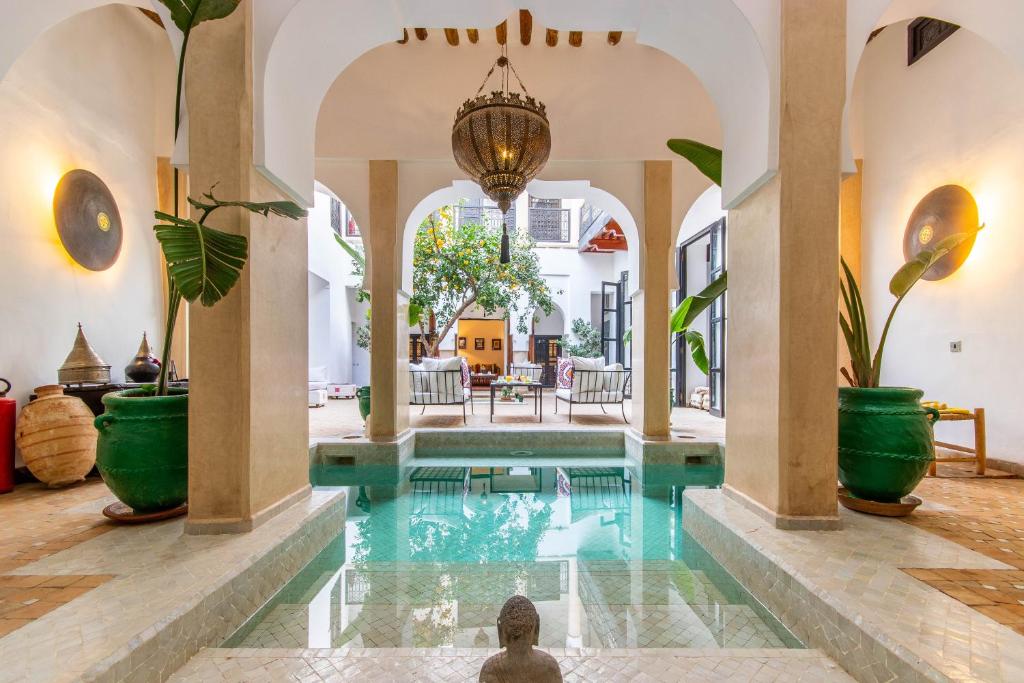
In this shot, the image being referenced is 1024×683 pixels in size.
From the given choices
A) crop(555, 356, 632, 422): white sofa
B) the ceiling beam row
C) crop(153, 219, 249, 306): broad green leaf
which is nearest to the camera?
crop(153, 219, 249, 306): broad green leaf

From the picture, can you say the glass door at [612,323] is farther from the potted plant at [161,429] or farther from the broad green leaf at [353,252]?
the potted plant at [161,429]

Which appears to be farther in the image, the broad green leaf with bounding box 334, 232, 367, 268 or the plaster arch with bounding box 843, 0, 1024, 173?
the broad green leaf with bounding box 334, 232, 367, 268

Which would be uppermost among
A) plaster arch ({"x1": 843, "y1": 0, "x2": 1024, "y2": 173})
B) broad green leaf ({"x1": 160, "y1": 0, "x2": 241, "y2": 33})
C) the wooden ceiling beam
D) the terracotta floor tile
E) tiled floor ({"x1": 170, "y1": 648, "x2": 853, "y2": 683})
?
the wooden ceiling beam

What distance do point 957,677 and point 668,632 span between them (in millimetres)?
1108

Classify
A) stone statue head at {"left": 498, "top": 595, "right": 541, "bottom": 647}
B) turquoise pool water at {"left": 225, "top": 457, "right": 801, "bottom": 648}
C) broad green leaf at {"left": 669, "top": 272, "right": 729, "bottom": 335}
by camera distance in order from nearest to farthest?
stone statue head at {"left": 498, "top": 595, "right": 541, "bottom": 647} < turquoise pool water at {"left": 225, "top": 457, "right": 801, "bottom": 648} < broad green leaf at {"left": 669, "top": 272, "right": 729, "bottom": 335}

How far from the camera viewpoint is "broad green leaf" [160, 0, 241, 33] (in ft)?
8.07

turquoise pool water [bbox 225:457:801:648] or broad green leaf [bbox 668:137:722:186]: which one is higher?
broad green leaf [bbox 668:137:722:186]

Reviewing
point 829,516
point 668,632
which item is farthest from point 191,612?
point 829,516

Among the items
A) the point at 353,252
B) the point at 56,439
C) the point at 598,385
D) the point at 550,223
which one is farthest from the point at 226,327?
the point at 550,223

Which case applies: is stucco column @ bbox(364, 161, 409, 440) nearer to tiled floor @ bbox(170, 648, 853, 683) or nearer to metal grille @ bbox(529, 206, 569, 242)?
tiled floor @ bbox(170, 648, 853, 683)

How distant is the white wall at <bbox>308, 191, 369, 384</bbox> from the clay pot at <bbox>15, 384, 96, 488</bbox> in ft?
32.1

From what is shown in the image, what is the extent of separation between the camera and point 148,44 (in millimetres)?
6109

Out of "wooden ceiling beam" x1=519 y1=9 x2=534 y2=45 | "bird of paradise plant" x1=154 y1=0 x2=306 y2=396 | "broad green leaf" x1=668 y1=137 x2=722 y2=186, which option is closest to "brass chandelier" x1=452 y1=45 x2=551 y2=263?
"broad green leaf" x1=668 y1=137 x2=722 y2=186

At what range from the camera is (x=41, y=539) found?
8.94ft
